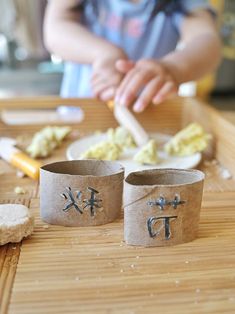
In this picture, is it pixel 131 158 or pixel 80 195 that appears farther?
pixel 131 158

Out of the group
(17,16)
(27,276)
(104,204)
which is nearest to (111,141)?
(104,204)

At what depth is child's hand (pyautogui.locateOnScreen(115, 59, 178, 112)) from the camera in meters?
0.83

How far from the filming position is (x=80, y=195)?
497 millimetres

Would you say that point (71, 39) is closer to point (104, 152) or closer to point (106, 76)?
point (106, 76)

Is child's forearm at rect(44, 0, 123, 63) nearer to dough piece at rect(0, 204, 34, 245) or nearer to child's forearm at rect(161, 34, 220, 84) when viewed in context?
child's forearm at rect(161, 34, 220, 84)

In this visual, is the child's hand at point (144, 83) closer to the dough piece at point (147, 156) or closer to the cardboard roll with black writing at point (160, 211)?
the dough piece at point (147, 156)

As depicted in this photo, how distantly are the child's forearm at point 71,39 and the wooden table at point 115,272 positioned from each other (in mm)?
451

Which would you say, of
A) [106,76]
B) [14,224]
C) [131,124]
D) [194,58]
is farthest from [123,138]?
[14,224]

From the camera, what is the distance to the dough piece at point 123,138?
0.79m

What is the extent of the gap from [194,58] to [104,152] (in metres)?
0.34

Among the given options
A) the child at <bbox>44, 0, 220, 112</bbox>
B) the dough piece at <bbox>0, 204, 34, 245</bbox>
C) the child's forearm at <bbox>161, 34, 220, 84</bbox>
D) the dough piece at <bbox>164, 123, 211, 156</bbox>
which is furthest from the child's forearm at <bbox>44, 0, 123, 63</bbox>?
the dough piece at <bbox>0, 204, 34, 245</bbox>

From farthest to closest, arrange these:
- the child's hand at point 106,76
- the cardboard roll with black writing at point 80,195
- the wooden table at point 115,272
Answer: the child's hand at point 106,76 → the cardboard roll with black writing at point 80,195 → the wooden table at point 115,272

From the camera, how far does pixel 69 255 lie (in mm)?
453

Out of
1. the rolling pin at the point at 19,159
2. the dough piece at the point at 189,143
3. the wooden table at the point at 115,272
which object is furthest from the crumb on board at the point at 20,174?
the dough piece at the point at 189,143
